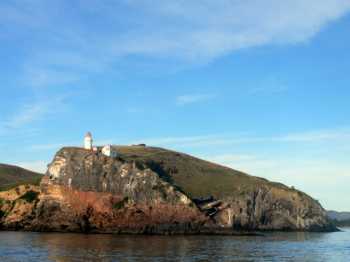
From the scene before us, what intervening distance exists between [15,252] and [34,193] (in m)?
85.6

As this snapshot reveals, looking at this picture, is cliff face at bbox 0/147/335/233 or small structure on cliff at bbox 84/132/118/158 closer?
cliff face at bbox 0/147/335/233

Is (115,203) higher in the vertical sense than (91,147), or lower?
lower

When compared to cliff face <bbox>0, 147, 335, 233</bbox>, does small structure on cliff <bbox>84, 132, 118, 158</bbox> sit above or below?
above

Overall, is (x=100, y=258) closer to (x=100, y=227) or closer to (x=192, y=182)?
(x=100, y=227)

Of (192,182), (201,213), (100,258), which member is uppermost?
(192,182)

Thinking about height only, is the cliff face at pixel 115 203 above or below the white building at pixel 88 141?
below

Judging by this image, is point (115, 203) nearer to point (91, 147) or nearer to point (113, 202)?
point (113, 202)

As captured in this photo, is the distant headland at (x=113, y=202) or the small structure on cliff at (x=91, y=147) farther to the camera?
the small structure on cliff at (x=91, y=147)

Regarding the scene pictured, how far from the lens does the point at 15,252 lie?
72562 millimetres

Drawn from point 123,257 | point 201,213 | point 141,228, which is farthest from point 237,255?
point 201,213

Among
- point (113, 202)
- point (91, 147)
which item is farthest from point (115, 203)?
point (91, 147)

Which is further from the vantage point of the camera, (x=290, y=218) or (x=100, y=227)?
(x=290, y=218)

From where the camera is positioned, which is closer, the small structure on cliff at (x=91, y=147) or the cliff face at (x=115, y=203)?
the cliff face at (x=115, y=203)

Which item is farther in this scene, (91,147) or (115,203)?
(91,147)
